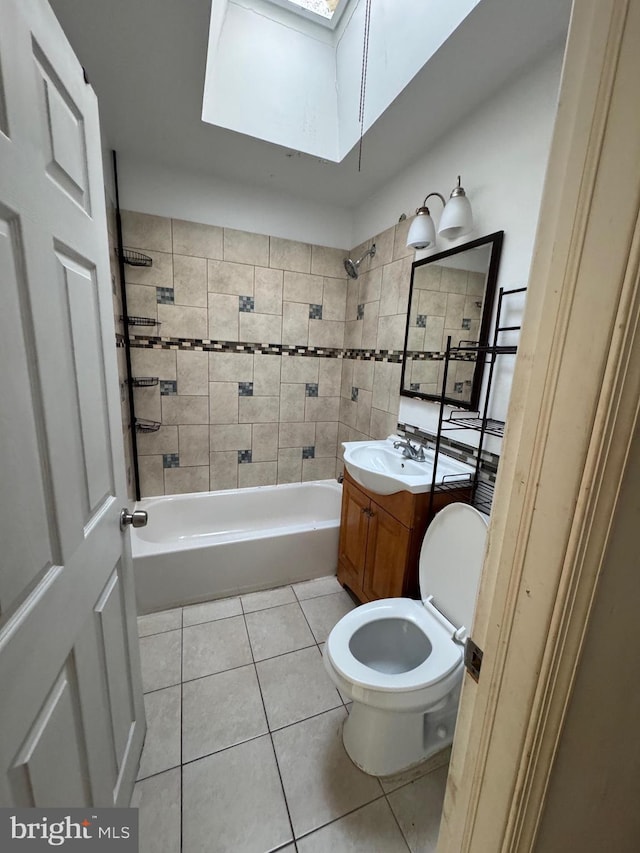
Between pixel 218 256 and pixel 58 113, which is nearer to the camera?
pixel 58 113

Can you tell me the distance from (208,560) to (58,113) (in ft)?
6.09

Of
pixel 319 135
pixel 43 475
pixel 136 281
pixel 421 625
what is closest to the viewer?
pixel 43 475

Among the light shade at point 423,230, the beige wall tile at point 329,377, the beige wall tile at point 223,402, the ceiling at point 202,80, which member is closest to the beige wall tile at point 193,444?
the beige wall tile at point 223,402

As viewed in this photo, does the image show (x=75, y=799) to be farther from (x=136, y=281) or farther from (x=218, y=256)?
(x=218, y=256)

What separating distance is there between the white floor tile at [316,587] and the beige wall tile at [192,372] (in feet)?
4.78

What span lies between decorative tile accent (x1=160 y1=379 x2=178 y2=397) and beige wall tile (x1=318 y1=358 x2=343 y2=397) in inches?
42.2

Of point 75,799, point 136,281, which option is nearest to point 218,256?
point 136,281

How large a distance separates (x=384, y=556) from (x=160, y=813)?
3.81ft

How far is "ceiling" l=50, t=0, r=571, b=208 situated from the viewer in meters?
1.16

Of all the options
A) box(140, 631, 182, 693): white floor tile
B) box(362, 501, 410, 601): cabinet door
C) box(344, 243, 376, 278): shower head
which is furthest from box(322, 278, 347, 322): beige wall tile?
box(140, 631, 182, 693): white floor tile

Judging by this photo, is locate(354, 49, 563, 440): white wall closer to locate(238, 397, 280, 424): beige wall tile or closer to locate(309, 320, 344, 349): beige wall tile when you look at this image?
locate(309, 320, 344, 349): beige wall tile

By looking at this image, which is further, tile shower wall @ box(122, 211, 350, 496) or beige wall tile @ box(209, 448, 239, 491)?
beige wall tile @ box(209, 448, 239, 491)

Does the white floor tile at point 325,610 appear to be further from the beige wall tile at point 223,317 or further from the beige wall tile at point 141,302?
the beige wall tile at point 141,302

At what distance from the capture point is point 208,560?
1921mm
